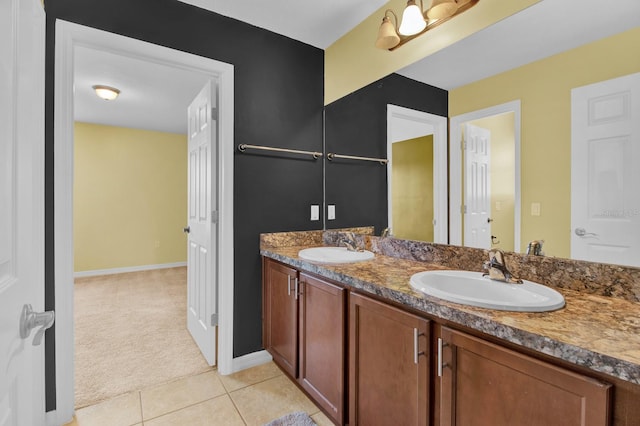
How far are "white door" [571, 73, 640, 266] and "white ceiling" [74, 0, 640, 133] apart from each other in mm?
163

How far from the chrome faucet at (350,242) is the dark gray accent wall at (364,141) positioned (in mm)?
139

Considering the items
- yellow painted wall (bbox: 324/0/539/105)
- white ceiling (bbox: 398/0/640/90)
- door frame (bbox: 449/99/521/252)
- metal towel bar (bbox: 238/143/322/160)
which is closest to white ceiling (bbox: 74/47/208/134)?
metal towel bar (bbox: 238/143/322/160)

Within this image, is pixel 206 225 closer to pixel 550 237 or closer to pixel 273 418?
pixel 273 418

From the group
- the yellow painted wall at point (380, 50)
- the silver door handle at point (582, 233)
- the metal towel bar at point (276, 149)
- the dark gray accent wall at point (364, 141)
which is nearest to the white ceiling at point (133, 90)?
the metal towel bar at point (276, 149)

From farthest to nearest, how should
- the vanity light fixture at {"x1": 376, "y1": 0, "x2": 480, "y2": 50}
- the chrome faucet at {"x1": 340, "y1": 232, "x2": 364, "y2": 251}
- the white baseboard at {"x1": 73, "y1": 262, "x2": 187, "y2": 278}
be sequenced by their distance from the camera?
the white baseboard at {"x1": 73, "y1": 262, "x2": 187, "y2": 278}, the chrome faucet at {"x1": 340, "y1": 232, "x2": 364, "y2": 251}, the vanity light fixture at {"x1": 376, "y1": 0, "x2": 480, "y2": 50}

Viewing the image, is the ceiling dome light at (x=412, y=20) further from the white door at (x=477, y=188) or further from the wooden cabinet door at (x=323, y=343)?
the wooden cabinet door at (x=323, y=343)

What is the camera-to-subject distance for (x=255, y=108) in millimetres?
2184

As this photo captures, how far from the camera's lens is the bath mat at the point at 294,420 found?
158 cm

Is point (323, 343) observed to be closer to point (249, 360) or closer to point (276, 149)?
point (249, 360)

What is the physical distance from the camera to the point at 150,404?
1.78 m

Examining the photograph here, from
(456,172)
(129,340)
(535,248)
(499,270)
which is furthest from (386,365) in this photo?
(129,340)

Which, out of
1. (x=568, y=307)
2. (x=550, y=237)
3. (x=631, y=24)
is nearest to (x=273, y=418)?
(x=568, y=307)

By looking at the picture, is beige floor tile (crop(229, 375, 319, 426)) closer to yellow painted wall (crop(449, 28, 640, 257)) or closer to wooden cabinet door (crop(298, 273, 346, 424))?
wooden cabinet door (crop(298, 273, 346, 424))

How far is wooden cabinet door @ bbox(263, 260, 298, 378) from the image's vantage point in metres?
1.79
